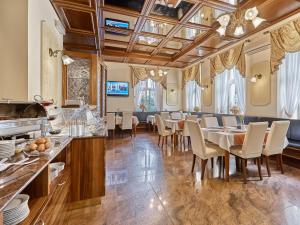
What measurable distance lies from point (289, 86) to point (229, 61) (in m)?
1.97

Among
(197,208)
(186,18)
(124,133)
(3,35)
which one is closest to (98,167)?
(197,208)

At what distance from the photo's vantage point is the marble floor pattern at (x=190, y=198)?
1.87m

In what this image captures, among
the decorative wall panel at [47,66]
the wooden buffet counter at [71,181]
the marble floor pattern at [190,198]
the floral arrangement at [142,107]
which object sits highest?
the decorative wall panel at [47,66]

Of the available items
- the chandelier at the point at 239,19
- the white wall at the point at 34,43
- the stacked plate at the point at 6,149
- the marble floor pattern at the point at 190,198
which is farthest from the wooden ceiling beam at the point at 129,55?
the stacked plate at the point at 6,149

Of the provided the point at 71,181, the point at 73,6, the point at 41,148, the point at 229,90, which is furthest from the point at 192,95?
the point at 41,148

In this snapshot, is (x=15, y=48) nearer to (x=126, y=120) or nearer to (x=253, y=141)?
(x=253, y=141)

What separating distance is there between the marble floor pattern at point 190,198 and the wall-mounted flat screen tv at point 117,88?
4.91 meters

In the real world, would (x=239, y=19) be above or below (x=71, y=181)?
above

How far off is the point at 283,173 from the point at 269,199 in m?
1.22

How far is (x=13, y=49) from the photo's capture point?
2.04 metres

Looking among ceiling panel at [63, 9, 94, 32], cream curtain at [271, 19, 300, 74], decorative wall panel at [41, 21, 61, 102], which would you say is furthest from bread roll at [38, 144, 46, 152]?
cream curtain at [271, 19, 300, 74]

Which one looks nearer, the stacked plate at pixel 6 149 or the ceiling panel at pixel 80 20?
the stacked plate at pixel 6 149

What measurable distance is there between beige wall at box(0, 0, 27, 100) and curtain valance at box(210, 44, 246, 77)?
5251 millimetres

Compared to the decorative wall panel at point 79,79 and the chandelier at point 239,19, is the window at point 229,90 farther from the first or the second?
the decorative wall panel at point 79,79
